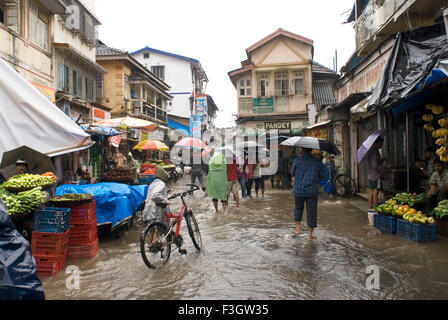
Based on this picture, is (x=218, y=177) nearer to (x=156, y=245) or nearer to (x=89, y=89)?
(x=156, y=245)

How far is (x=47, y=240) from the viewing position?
4.73m

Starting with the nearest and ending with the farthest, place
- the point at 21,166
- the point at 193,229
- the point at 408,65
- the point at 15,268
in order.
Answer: the point at 15,268 → the point at 21,166 → the point at 193,229 → the point at 408,65

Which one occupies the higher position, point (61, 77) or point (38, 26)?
point (38, 26)

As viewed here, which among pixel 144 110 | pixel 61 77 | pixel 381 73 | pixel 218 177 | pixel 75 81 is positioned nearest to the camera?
pixel 381 73

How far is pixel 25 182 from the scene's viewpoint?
4949mm

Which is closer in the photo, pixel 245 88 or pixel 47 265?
pixel 47 265

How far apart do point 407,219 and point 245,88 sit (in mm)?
20830

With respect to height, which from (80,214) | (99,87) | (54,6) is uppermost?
(54,6)

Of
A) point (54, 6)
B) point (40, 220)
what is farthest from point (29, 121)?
point (54, 6)

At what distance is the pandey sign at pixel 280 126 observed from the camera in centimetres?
2461

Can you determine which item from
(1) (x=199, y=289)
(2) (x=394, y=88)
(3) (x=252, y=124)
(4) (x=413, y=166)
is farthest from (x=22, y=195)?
(3) (x=252, y=124)

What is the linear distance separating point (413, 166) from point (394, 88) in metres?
3.16

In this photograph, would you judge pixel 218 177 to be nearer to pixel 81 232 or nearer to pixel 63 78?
pixel 81 232
